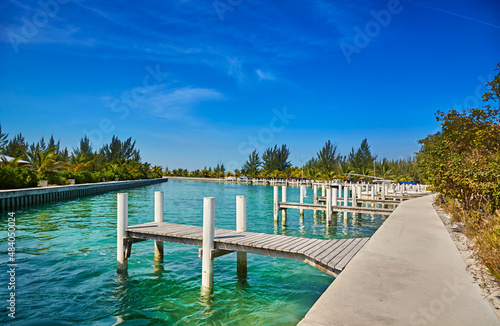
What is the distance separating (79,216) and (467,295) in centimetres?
1792

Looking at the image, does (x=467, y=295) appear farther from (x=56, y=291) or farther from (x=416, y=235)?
(x=56, y=291)

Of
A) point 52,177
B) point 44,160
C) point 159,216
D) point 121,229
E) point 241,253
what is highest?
point 44,160

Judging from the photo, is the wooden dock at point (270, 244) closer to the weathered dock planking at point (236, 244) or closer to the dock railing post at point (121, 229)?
the weathered dock planking at point (236, 244)

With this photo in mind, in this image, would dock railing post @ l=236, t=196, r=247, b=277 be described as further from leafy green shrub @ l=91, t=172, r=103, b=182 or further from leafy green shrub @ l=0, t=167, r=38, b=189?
leafy green shrub @ l=91, t=172, r=103, b=182

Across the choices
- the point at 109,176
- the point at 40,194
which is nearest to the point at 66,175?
the point at 40,194

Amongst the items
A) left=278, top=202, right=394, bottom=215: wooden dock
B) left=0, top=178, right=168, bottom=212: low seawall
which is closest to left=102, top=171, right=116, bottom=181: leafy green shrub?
left=0, top=178, right=168, bottom=212: low seawall

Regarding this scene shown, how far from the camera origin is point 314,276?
817 centimetres

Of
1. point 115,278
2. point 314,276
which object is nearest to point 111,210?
point 115,278

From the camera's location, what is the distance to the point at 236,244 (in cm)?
663

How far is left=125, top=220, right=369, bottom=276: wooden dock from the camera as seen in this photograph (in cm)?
561

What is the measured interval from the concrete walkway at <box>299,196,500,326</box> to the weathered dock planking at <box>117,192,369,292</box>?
60cm

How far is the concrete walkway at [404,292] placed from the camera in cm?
308

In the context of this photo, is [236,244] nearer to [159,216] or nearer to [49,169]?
[159,216]

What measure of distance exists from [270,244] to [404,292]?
3145 millimetres
